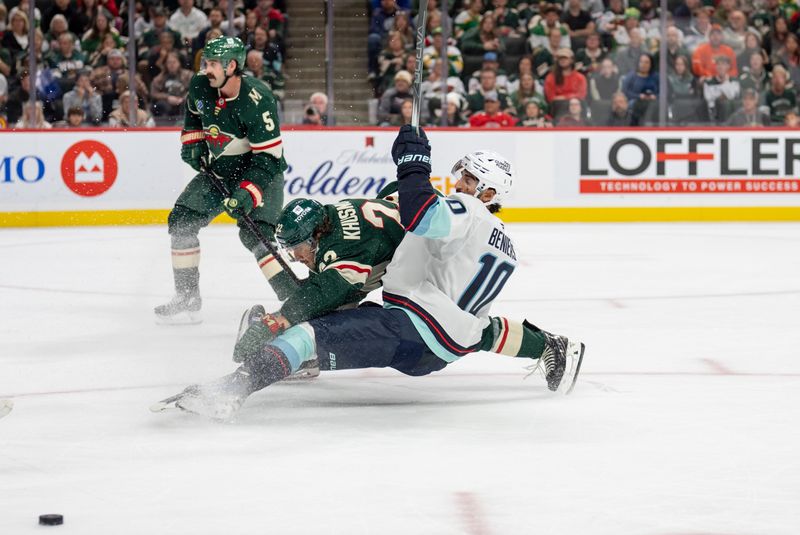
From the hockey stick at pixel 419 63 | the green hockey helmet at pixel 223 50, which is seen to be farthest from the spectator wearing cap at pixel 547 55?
the hockey stick at pixel 419 63

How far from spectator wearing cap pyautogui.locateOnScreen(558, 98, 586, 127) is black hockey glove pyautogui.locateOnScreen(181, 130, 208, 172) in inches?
219

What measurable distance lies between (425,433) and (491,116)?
24.2ft

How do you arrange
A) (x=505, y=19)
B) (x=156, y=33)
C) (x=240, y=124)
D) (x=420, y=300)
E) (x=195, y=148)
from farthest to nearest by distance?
(x=505, y=19), (x=156, y=33), (x=195, y=148), (x=240, y=124), (x=420, y=300)

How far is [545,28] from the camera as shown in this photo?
10688 mm

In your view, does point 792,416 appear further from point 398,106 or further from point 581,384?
point 398,106

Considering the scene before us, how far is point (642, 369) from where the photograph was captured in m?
4.30

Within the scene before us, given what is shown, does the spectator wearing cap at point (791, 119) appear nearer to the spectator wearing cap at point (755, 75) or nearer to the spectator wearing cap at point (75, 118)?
the spectator wearing cap at point (755, 75)

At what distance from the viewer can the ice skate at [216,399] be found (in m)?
3.31

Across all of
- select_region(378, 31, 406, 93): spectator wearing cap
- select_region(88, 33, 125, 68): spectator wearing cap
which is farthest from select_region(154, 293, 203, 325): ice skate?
select_region(378, 31, 406, 93): spectator wearing cap

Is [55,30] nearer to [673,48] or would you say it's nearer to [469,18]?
[469,18]

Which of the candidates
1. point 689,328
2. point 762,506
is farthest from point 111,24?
point 762,506

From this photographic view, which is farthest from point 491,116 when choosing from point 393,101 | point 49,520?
point 49,520

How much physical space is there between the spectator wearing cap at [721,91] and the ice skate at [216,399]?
7.84 metres

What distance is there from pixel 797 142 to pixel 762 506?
843 cm
